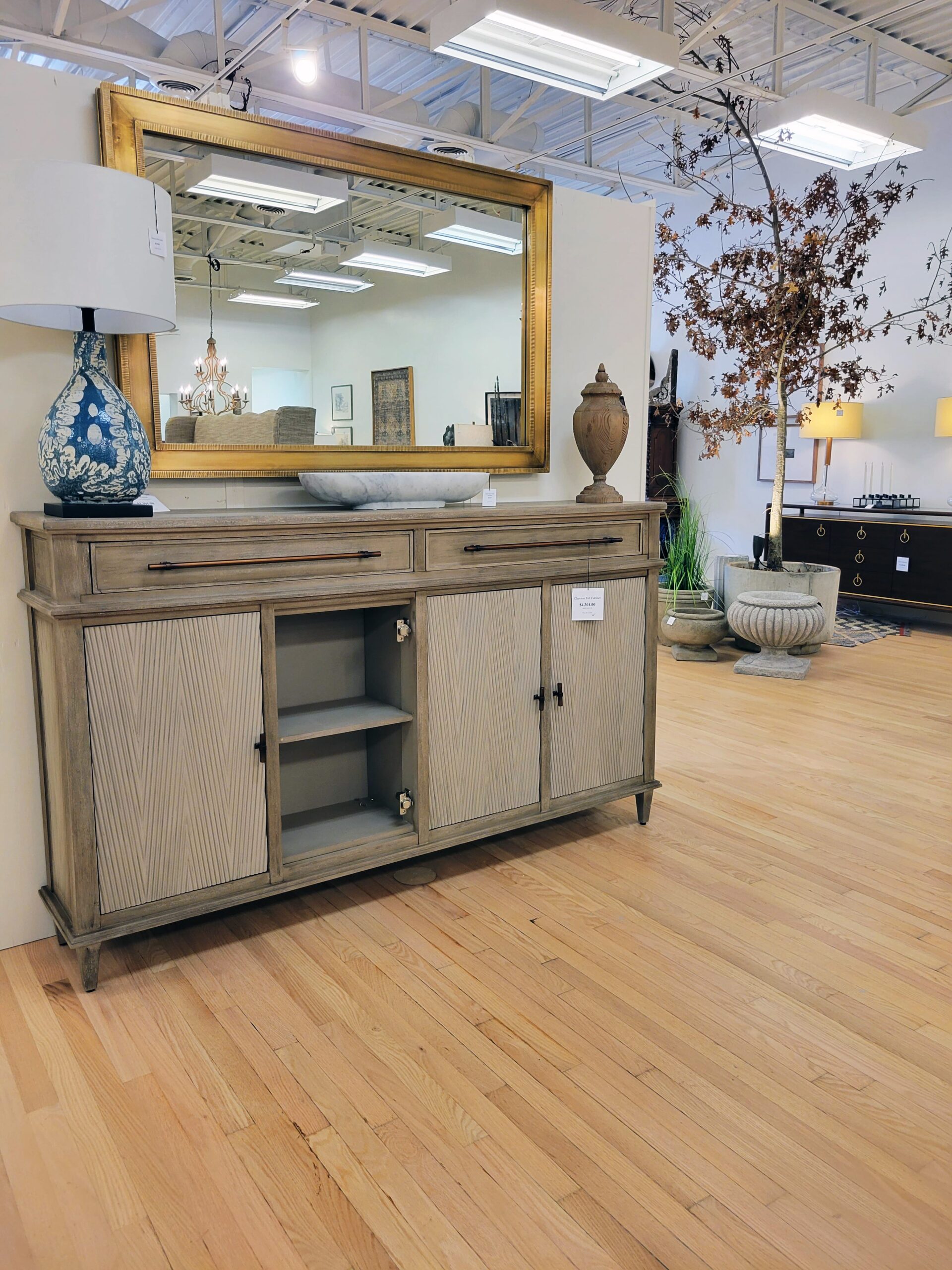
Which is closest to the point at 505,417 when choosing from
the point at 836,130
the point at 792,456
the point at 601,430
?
the point at 601,430

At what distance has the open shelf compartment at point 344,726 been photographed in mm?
2465

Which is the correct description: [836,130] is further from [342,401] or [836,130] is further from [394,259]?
[342,401]

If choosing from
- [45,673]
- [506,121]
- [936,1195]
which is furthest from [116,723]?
[506,121]

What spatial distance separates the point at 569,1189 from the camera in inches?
57.8

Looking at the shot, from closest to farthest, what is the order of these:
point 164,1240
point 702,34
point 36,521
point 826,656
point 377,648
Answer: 1. point 164,1240
2. point 36,521
3. point 377,648
4. point 702,34
5. point 826,656

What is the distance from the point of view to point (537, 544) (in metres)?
2.62

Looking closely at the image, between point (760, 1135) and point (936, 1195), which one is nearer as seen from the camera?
point (936, 1195)

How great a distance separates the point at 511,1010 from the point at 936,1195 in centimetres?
83

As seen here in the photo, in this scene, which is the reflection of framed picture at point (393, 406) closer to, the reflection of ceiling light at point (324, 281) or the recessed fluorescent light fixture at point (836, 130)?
the reflection of ceiling light at point (324, 281)

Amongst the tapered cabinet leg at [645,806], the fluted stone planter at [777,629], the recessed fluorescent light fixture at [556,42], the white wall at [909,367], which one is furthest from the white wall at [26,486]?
the white wall at [909,367]

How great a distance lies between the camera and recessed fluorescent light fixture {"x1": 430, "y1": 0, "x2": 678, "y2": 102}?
3.24m

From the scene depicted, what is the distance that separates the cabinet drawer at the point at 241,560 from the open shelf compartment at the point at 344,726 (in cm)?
20

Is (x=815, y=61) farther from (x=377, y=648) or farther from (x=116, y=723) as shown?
(x=116, y=723)

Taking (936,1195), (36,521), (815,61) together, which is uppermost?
(815,61)
